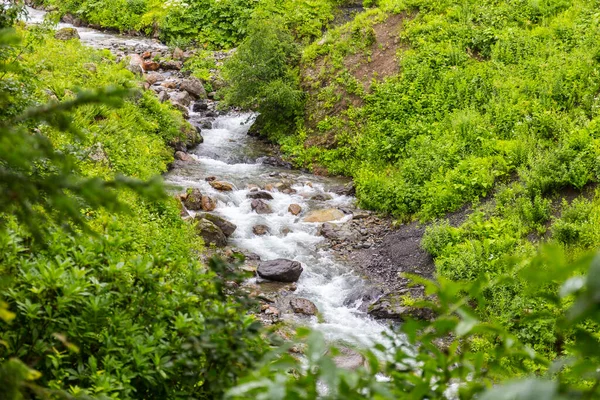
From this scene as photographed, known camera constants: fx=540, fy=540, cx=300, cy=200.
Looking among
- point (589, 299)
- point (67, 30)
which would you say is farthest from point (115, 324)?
point (67, 30)

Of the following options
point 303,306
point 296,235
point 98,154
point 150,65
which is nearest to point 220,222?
point 296,235

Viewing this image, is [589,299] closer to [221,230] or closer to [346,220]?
[221,230]

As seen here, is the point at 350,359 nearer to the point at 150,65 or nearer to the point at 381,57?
the point at 381,57

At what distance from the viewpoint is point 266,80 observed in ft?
52.6

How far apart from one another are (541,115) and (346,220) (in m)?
4.69

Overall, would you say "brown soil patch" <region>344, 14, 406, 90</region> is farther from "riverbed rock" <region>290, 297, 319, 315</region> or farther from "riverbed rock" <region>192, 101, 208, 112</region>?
"riverbed rock" <region>290, 297, 319, 315</region>

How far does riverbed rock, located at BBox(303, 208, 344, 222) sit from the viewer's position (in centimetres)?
1219

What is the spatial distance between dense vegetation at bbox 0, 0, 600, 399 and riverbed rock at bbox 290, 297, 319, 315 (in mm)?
1897

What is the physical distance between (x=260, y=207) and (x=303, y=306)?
12.8 ft

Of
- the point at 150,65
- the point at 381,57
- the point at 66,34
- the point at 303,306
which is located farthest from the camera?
the point at 150,65

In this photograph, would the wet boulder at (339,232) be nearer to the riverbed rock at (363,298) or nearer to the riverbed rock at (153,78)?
the riverbed rock at (363,298)

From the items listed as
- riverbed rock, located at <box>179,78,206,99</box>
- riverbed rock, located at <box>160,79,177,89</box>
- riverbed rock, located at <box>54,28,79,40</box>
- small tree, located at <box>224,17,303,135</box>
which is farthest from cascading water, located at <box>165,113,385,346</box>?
riverbed rock, located at <box>54,28,79,40</box>

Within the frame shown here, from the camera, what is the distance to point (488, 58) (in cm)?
1435

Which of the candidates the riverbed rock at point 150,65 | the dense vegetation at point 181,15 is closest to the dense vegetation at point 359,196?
the dense vegetation at point 181,15
